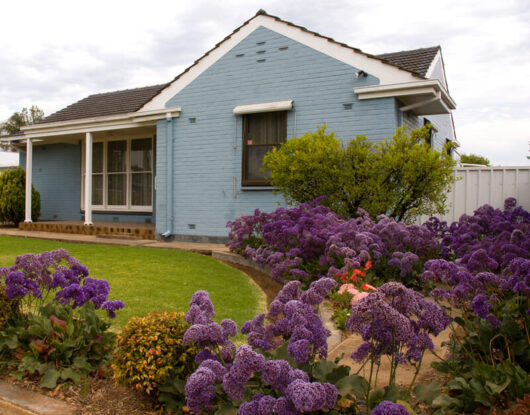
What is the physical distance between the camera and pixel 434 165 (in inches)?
261

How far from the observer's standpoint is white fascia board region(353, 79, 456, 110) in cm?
816

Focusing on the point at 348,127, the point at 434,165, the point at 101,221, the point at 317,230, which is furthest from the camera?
the point at 101,221

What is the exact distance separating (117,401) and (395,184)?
5560 mm

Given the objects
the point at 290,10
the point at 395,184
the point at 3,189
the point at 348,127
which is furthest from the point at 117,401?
the point at 3,189

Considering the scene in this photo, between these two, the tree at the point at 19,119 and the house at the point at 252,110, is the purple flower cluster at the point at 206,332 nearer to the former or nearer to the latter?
the house at the point at 252,110

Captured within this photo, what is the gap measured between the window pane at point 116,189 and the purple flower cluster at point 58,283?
36.4ft

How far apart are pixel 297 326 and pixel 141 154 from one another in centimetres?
1266

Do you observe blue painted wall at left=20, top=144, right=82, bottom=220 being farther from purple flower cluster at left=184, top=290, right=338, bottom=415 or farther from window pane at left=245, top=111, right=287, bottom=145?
purple flower cluster at left=184, top=290, right=338, bottom=415

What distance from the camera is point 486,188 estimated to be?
27.3ft

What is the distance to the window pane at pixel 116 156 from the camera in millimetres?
14125

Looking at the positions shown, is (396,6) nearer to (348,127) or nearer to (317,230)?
(348,127)

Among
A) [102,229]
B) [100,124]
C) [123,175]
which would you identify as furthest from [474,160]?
[102,229]

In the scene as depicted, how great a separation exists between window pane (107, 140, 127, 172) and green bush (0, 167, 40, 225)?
10.0ft

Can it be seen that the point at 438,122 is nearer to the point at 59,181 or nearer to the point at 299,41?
the point at 299,41
